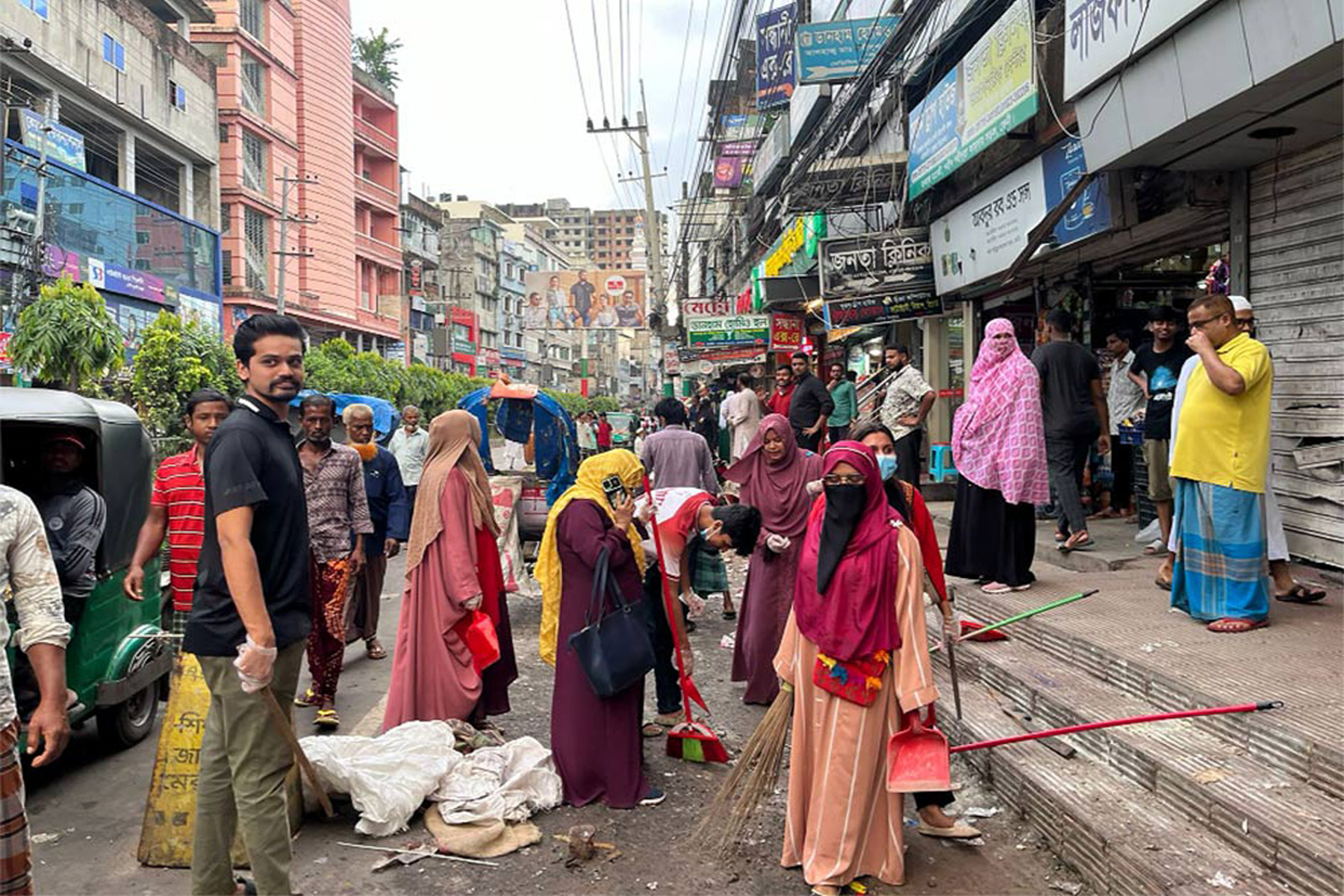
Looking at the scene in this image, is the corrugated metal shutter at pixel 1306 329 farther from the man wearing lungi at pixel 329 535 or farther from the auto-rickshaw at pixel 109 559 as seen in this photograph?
the auto-rickshaw at pixel 109 559

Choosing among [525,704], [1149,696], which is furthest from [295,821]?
[1149,696]

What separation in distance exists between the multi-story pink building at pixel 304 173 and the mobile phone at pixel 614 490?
3476cm

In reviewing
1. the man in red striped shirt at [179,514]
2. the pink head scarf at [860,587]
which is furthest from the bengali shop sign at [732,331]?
the pink head scarf at [860,587]

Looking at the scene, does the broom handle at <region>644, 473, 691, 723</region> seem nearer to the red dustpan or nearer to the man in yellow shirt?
the red dustpan

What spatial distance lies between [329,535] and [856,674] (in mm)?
3311

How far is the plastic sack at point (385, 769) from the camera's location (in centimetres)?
385

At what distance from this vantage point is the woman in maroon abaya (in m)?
5.43

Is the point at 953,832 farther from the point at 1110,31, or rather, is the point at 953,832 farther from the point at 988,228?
the point at 988,228

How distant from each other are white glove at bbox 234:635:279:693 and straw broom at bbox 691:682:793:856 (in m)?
1.77

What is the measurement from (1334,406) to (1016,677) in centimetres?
253

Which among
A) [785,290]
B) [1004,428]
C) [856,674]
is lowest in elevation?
[856,674]

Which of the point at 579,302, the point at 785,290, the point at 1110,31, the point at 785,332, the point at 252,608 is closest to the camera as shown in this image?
the point at 252,608

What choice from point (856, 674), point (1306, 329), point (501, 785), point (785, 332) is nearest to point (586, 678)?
point (501, 785)

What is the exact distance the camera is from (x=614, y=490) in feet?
14.1
